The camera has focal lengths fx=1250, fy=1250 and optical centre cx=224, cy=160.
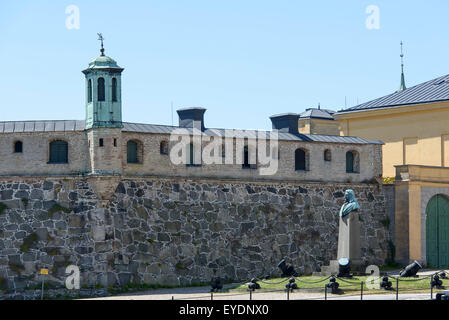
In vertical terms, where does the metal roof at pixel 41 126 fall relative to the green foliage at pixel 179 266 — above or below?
above

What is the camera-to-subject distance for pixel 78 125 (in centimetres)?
5159

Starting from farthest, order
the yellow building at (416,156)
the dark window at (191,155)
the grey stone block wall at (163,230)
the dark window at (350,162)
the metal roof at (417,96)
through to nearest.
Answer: the metal roof at (417,96) < the dark window at (350,162) < the yellow building at (416,156) < the dark window at (191,155) < the grey stone block wall at (163,230)

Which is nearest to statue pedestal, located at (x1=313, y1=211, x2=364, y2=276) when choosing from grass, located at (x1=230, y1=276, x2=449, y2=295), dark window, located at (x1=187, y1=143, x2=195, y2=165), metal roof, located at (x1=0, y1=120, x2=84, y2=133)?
grass, located at (x1=230, y1=276, x2=449, y2=295)

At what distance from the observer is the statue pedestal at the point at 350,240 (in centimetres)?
4972

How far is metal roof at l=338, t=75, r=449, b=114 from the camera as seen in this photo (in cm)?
6372

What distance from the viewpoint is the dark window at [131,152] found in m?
51.9

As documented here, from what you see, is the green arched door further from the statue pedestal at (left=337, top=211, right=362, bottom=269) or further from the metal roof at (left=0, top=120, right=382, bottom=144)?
the statue pedestal at (left=337, top=211, right=362, bottom=269)

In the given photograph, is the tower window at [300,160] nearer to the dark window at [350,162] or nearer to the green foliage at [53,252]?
the dark window at [350,162]

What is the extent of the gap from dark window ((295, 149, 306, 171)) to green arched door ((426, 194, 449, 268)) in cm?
631

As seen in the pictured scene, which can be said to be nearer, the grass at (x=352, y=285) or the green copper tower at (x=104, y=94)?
the grass at (x=352, y=285)

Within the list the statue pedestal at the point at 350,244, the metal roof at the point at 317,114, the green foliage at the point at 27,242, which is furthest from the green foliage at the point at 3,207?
the metal roof at the point at 317,114

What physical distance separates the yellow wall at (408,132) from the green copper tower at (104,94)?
1897 cm

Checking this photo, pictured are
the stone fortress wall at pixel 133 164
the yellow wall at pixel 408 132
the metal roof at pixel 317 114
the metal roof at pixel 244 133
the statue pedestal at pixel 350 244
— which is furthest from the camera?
the metal roof at pixel 317 114

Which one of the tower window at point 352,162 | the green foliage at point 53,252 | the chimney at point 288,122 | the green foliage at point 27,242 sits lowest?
the green foliage at point 53,252
